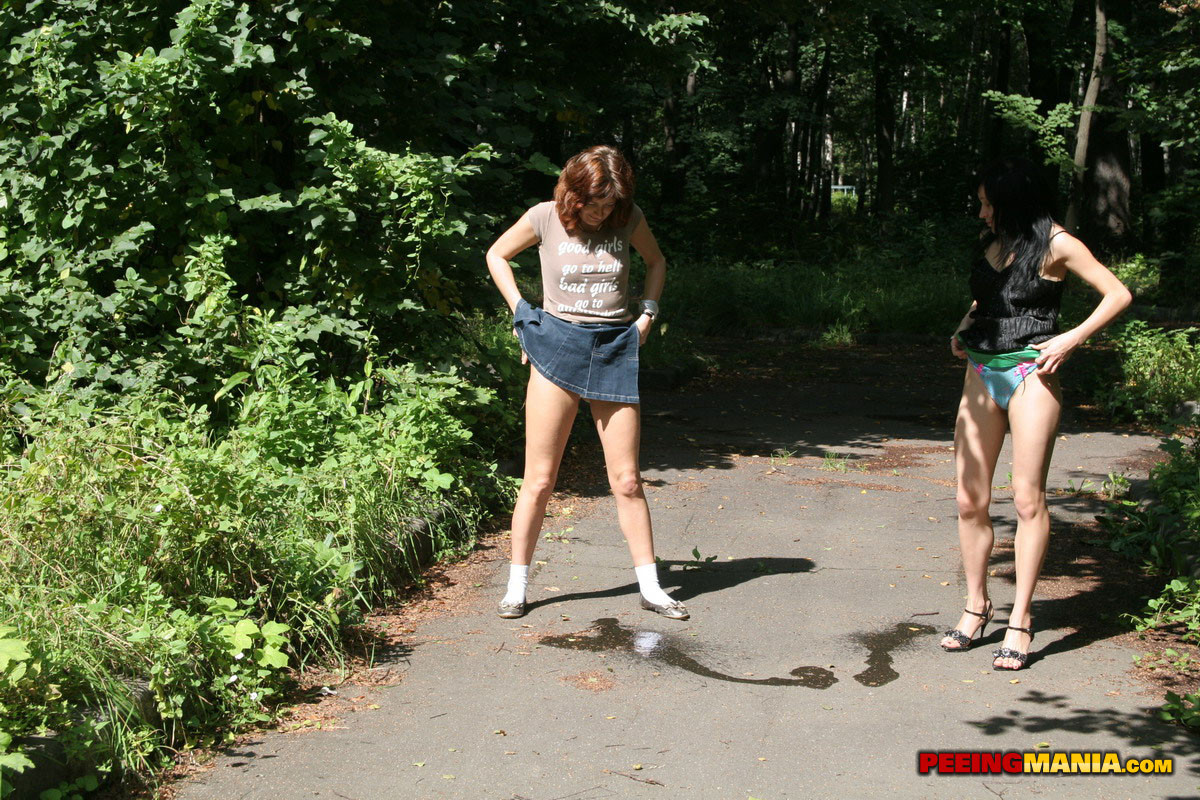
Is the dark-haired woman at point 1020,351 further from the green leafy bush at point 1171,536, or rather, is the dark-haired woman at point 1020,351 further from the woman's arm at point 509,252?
the woman's arm at point 509,252

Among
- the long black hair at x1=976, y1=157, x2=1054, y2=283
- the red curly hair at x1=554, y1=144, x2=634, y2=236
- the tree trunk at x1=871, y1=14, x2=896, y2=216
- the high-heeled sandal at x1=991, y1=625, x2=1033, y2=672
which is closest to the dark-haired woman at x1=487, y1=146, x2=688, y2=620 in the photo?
the red curly hair at x1=554, y1=144, x2=634, y2=236

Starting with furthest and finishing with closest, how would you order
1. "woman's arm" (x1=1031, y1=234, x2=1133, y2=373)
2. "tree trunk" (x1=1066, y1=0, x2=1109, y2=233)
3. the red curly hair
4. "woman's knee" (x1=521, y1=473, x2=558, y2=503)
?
"tree trunk" (x1=1066, y1=0, x2=1109, y2=233)
"woman's knee" (x1=521, y1=473, x2=558, y2=503)
the red curly hair
"woman's arm" (x1=1031, y1=234, x2=1133, y2=373)

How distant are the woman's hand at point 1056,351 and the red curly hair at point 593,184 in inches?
73.5

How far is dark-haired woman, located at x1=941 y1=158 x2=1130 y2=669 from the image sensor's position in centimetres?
479

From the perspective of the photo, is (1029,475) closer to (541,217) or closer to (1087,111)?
(541,217)

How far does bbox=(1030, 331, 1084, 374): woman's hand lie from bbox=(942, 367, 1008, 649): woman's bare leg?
0.92 ft

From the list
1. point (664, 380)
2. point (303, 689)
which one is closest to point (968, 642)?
point (303, 689)

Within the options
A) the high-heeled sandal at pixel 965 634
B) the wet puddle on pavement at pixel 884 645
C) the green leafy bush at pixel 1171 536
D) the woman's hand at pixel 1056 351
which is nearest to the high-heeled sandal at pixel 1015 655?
the high-heeled sandal at pixel 965 634

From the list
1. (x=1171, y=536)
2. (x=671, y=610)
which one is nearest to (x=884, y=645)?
(x=671, y=610)

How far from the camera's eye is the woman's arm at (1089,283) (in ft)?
15.4

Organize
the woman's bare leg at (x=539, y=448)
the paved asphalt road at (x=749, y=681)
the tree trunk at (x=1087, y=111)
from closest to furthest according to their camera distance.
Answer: the paved asphalt road at (x=749, y=681), the woman's bare leg at (x=539, y=448), the tree trunk at (x=1087, y=111)

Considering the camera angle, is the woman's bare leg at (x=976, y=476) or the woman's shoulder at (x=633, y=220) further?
the woman's shoulder at (x=633, y=220)

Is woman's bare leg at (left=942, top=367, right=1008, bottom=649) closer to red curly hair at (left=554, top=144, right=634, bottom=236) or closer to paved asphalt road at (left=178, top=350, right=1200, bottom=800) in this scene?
paved asphalt road at (left=178, top=350, right=1200, bottom=800)

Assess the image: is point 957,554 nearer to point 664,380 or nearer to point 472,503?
point 472,503
